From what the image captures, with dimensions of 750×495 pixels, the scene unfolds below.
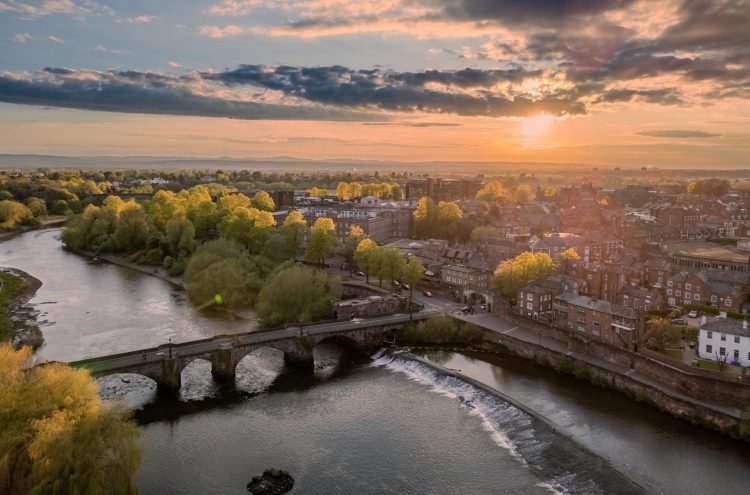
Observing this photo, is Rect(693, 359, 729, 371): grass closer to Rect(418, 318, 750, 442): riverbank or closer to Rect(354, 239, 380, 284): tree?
Rect(418, 318, 750, 442): riverbank

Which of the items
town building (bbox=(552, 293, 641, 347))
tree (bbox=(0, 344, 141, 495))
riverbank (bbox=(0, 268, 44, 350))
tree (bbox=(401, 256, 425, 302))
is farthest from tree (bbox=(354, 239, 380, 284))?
tree (bbox=(0, 344, 141, 495))

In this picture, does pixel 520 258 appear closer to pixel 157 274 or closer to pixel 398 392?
pixel 398 392

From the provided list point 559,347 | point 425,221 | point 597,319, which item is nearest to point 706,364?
point 597,319

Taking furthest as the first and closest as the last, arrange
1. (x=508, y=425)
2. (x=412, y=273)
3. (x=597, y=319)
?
(x=412, y=273) → (x=597, y=319) → (x=508, y=425)

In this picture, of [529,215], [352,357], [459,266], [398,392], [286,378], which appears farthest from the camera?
[529,215]

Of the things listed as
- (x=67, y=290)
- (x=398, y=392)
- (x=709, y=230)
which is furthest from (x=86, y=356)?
(x=709, y=230)

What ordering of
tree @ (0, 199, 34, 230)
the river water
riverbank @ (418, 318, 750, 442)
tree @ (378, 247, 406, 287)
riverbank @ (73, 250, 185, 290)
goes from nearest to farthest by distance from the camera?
the river water, riverbank @ (418, 318, 750, 442), tree @ (378, 247, 406, 287), riverbank @ (73, 250, 185, 290), tree @ (0, 199, 34, 230)

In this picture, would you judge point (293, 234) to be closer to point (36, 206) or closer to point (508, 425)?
point (508, 425)
